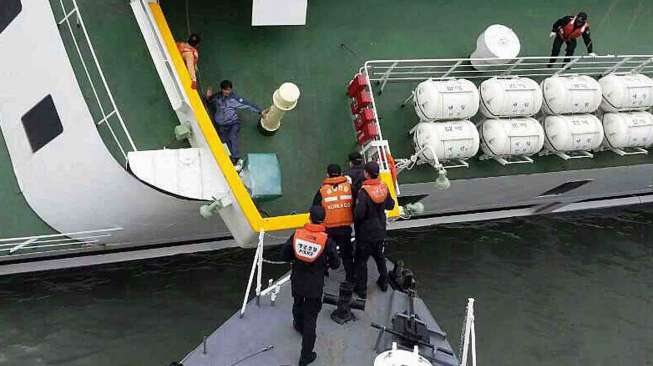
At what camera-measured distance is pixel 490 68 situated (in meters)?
10.2

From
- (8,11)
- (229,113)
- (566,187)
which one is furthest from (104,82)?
(566,187)

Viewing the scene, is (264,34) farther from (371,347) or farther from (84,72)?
(371,347)

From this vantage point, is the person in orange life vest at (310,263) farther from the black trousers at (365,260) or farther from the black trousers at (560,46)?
the black trousers at (560,46)

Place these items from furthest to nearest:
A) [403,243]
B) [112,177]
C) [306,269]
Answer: [403,243] < [112,177] < [306,269]

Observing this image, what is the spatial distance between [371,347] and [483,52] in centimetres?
547

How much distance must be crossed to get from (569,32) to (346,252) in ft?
19.4

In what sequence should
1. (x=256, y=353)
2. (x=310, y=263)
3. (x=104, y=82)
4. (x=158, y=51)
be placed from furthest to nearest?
(x=158, y=51) < (x=104, y=82) < (x=256, y=353) < (x=310, y=263)

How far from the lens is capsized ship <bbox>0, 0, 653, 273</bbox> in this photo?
8242 millimetres

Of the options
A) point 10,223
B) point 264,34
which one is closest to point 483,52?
point 264,34

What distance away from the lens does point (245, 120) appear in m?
9.16

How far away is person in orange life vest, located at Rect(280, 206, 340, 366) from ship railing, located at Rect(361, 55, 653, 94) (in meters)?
3.87

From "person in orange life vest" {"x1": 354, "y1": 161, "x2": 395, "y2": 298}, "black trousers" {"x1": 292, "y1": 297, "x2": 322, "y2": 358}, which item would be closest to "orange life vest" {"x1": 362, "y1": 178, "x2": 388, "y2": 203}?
"person in orange life vest" {"x1": 354, "y1": 161, "x2": 395, "y2": 298}

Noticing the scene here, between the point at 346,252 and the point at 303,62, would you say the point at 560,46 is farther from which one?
the point at 346,252

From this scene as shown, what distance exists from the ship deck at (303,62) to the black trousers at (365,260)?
195cm
